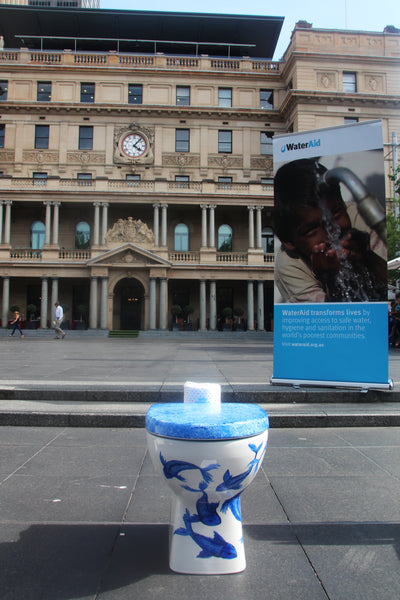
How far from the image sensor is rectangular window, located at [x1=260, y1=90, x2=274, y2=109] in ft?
128

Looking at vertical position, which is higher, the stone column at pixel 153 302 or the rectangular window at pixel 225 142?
the rectangular window at pixel 225 142

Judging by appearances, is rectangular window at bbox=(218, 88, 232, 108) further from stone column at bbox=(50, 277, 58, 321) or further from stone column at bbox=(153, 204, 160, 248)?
stone column at bbox=(50, 277, 58, 321)

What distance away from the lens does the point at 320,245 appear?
7.93 metres

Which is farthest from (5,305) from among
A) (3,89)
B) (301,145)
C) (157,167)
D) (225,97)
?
(301,145)

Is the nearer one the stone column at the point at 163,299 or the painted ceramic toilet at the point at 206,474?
the painted ceramic toilet at the point at 206,474

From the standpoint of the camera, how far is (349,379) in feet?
24.7

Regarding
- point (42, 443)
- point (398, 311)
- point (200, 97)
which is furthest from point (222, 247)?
point (42, 443)

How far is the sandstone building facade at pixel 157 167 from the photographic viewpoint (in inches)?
1336

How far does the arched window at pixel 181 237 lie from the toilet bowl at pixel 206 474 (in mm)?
34977

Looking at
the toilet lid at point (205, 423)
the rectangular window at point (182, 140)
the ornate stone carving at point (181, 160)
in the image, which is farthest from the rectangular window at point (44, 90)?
the toilet lid at point (205, 423)

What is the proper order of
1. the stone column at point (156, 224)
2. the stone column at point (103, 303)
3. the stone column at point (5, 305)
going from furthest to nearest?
the stone column at point (156, 224), the stone column at point (5, 305), the stone column at point (103, 303)

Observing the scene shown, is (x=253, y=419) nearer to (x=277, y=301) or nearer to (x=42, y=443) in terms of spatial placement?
(x=42, y=443)

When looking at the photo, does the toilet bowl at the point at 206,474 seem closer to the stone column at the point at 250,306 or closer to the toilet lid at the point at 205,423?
the toilet lid at the point at 205,423

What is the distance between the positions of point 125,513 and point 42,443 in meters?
2.42
